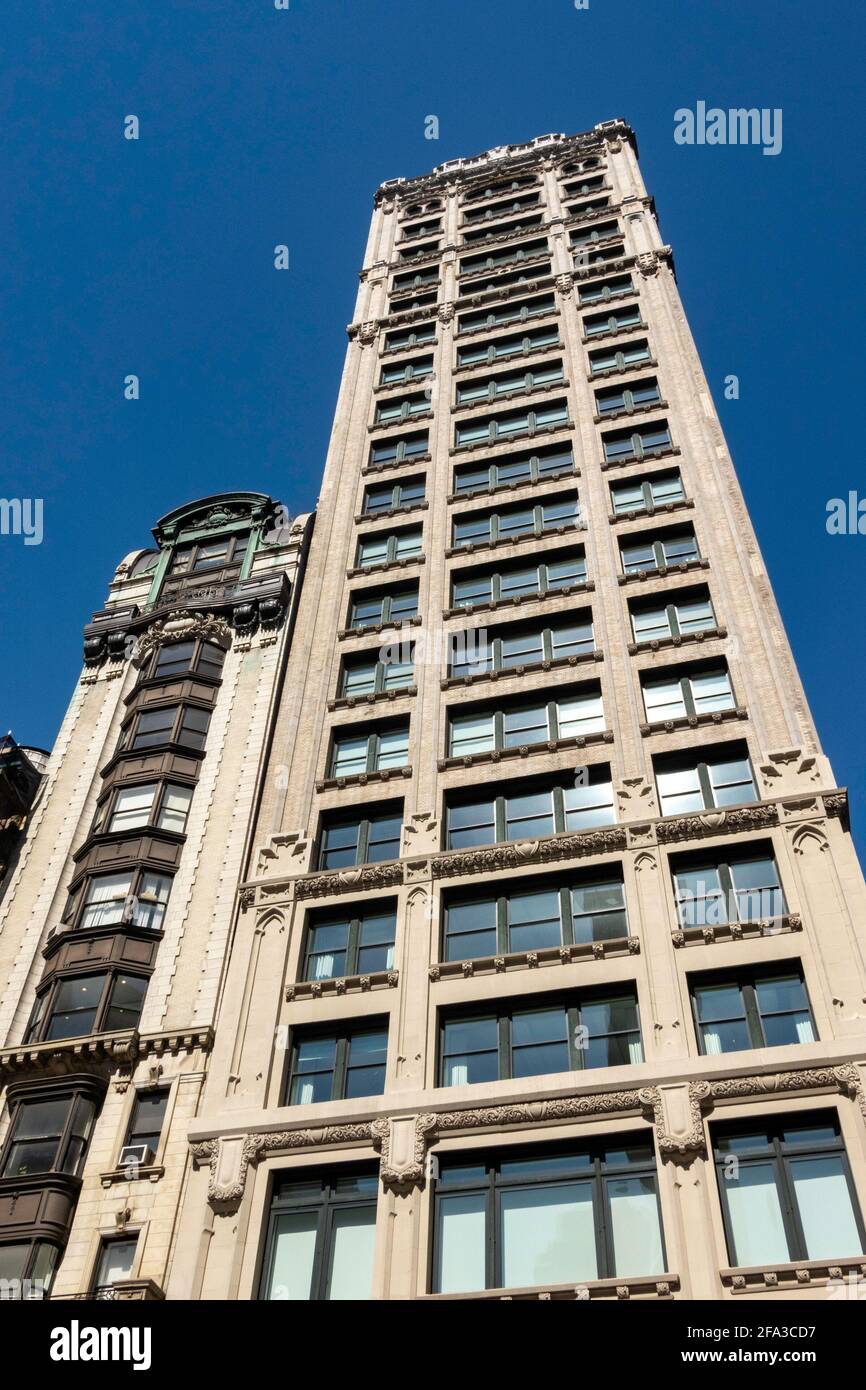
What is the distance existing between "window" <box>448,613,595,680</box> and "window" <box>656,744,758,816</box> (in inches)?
213

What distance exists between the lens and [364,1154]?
22250 mm

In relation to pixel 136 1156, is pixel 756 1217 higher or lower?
lower

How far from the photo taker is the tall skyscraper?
68.6ft

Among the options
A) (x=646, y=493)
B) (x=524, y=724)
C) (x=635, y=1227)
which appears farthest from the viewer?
(x=646, y=493)

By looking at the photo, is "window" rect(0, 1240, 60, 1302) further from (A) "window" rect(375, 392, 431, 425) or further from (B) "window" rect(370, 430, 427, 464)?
(A) "window" rect(375, 392, 431, 425)

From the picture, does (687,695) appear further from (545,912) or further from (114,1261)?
(114,1261)

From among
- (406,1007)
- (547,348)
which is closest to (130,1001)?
(406,1007)

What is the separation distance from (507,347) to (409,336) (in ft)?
19.4

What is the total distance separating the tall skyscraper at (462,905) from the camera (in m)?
20.9

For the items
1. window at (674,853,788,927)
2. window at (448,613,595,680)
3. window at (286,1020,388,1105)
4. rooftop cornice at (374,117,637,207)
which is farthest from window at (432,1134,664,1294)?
rooftop cornice at (374,117,637,207)

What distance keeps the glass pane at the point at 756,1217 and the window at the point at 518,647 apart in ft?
51.1

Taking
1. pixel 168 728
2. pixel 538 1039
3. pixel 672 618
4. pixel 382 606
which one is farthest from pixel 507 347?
pixel 538 1039

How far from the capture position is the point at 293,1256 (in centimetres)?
2152
